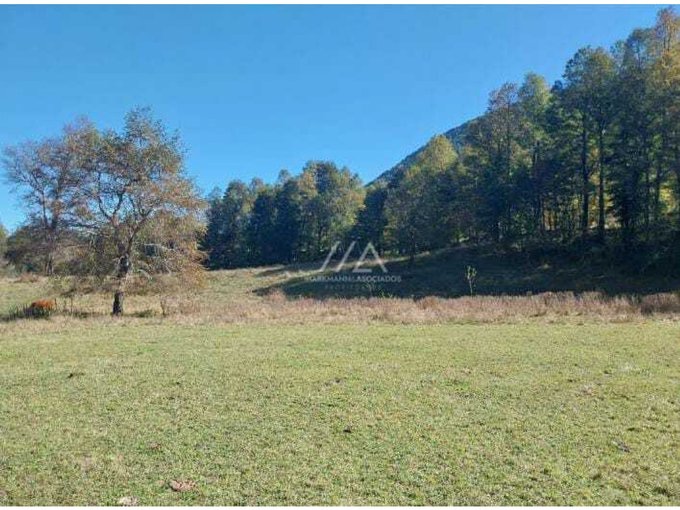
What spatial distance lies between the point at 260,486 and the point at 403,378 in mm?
3961

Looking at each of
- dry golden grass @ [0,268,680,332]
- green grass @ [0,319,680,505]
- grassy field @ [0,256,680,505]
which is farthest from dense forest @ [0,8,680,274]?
green grass @ [0,319,680,505]

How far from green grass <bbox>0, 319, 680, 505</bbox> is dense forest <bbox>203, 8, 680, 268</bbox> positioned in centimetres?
1464

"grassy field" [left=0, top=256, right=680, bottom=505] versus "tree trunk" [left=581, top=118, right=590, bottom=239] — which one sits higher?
"tree trunk" [left=581, top=118, right=590, bottom=239]

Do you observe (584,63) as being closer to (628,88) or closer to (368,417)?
(628,88)

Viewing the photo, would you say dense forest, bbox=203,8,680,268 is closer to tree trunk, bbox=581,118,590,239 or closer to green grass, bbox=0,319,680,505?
tree trunk, bbox=581,118,590,239

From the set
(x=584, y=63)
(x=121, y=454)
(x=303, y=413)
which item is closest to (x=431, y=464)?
(x=303, y=413)

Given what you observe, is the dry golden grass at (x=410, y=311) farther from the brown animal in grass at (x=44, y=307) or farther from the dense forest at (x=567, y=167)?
the dense forest at (x=567, y=167)

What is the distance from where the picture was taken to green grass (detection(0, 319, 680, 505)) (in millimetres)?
3881

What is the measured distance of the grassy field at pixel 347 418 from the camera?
3.90m

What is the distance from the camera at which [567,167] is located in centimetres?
2959

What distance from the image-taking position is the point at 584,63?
91.6 feet

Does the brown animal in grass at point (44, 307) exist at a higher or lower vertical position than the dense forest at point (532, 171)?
lower

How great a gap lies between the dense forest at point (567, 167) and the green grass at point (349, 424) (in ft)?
48.0

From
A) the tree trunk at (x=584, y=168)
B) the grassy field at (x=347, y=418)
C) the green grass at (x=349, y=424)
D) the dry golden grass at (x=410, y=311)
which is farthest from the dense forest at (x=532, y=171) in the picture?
the green grass at (x=349, y=424)
